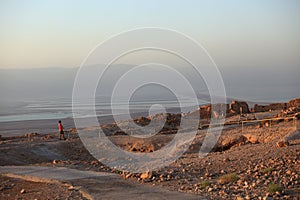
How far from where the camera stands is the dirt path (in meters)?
11.2

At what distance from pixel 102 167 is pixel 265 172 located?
22.7ft

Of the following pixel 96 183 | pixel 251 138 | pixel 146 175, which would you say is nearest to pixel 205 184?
pixel 146 175

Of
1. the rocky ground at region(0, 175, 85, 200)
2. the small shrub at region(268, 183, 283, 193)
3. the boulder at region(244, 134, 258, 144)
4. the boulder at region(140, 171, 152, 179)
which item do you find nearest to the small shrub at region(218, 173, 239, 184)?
the small shrub at region(268, 183, 283, 193)

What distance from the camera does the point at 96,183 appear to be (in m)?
13.0

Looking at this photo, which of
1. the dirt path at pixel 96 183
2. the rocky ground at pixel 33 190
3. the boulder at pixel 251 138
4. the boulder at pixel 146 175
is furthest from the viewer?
the boulder at pixel 251 138

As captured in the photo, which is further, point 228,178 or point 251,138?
point 251,138

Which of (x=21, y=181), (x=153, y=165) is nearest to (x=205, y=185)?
(x=153, y=165)

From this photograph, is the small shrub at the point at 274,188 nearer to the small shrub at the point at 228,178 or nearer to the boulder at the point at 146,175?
the small shrub at the point at 228,178

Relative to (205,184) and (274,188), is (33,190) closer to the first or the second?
(205,184)

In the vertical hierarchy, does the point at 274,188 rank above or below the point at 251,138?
below

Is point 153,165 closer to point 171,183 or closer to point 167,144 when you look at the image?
point 171,183

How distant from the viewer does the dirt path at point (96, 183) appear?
11.2 m

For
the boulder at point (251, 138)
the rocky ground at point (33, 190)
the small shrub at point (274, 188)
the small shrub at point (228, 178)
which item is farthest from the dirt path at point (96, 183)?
the boulder at point (251, 138)

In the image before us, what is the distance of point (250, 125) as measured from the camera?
2716cm
